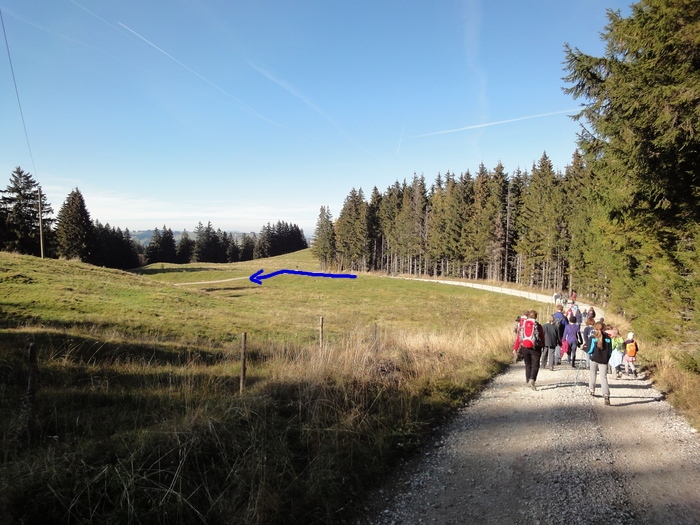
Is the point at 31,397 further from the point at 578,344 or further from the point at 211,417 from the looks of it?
the point at 578,344

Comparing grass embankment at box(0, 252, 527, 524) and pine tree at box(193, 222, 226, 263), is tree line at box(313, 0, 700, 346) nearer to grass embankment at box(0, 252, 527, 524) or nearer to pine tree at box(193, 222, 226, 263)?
grass embankment at box(0, 252, 527, 524)

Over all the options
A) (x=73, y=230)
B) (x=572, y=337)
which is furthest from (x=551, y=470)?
(x=73, y=230)

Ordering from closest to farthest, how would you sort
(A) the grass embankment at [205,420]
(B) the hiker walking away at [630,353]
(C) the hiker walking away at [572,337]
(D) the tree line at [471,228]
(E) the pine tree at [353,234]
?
(A) the grass embankment at [205,420], (B) the hiker walking away at [630,353], (C) the hiker walking away at [572,337], (D) the tree line at [471,228], (E) the pine tree at [353,234]

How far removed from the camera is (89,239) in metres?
63.2

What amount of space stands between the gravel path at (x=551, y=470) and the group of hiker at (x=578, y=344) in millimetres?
956

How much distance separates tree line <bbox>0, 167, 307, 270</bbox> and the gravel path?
4437 cm

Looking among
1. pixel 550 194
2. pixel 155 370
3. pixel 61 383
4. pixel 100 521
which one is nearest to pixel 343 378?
pixel 100 521

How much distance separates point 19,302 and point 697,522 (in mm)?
20269

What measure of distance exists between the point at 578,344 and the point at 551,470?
863 cm

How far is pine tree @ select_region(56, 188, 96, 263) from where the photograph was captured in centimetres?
6066

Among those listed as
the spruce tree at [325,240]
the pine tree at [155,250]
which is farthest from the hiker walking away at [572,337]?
the pine tree at [155,250]

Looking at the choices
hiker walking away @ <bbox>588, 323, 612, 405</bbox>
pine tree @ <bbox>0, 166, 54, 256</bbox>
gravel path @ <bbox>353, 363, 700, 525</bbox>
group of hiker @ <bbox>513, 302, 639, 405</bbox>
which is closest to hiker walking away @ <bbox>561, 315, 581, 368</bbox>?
group of hiker @ <bbox>513, 302, 639, 405</bbox>

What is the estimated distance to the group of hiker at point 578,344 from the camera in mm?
7922

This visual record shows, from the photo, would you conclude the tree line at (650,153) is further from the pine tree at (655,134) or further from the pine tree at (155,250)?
the pine tree at (155,250)
